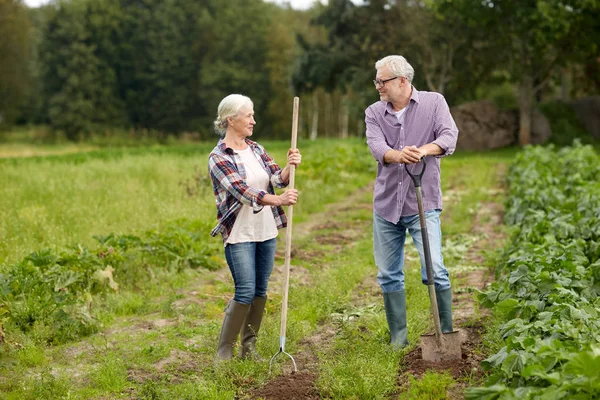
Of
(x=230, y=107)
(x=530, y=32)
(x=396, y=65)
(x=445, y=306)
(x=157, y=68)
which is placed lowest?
(x=445, y=306)

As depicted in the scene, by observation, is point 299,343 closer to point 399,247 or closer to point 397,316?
point 397,316

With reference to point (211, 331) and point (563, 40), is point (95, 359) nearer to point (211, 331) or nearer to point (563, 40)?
point (211, 331)

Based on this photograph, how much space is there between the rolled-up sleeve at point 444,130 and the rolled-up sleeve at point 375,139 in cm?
37

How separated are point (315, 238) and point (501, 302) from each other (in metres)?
5.78

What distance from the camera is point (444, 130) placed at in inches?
221

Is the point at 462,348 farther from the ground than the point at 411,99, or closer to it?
closer to it

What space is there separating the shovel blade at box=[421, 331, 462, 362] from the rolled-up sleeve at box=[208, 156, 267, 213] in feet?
5.00

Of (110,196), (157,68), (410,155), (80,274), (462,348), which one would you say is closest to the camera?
(410,155)

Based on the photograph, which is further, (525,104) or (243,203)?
(525,104)

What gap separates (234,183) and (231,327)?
108cm

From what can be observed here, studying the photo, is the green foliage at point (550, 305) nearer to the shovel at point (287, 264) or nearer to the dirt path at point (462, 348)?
the dirt path at point (462, 348)

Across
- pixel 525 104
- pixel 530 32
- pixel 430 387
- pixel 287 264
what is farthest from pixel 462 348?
pixel 525 104

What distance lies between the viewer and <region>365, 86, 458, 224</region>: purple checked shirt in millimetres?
5688

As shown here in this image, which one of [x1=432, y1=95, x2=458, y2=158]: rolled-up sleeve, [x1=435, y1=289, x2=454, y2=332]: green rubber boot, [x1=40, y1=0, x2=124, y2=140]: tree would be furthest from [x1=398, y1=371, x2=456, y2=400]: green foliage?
[x1=40, y1=0, x2=124, y2=140]: tree
